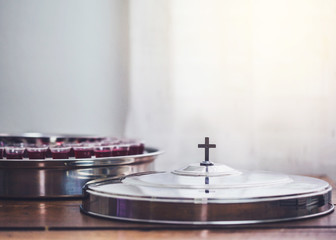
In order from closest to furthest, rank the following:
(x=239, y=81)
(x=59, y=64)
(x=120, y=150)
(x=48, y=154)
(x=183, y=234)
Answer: (x=183, y=234) → (x=48, y=154) → (x=120, y=150) → (x=239, y=81) → (x=59, y=64)

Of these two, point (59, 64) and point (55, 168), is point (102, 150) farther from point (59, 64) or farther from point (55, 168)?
point (59, 64)

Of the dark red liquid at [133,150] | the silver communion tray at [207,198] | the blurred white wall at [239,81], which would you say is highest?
the blurred white wall at [239,81]

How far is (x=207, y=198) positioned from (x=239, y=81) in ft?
5.03

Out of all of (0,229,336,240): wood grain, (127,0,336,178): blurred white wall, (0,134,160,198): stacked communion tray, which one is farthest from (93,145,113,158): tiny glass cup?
(127,0,336,178): blurred white wall

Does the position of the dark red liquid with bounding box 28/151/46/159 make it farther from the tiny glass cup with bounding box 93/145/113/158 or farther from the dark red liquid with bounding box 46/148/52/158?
the tiny glass cup with bounding box 93/145/113/158

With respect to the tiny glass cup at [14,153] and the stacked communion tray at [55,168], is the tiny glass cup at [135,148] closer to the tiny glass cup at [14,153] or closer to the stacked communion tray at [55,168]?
the stacked communion tray at [55,168]

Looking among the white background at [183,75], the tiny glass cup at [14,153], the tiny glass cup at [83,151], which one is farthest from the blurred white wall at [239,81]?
the tiny glass cup at [14,153]

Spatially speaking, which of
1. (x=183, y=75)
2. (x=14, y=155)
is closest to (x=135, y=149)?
(x=14, y=155)

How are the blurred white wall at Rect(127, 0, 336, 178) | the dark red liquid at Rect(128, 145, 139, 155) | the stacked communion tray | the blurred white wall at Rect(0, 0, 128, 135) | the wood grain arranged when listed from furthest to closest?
the blurred white wall at Rect(0, 0, 128, 135) → the blurred white wall at Rect(127, 0, 336, 178) → the dark red liquid at Rect(128, 145, 139, 155) → the stacked communion tray → the wood grain

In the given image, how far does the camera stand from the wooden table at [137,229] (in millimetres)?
936

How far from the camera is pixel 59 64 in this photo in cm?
268

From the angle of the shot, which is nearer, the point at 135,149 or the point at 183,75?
the point at 135,149

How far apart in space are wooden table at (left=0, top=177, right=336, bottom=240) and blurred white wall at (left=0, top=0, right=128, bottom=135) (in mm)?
1563

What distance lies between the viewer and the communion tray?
1005 mm
